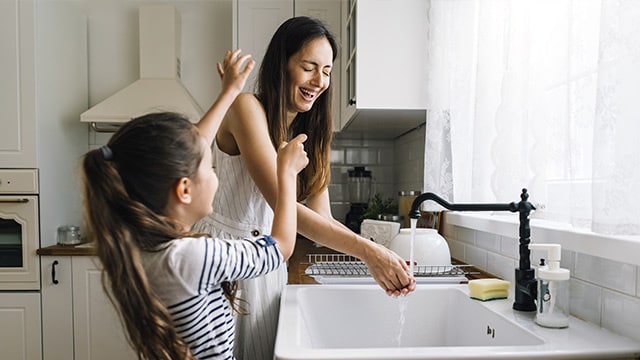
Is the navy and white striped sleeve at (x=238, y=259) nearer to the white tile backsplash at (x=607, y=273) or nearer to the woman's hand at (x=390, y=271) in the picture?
the woman's hand at (x=390, y=271)

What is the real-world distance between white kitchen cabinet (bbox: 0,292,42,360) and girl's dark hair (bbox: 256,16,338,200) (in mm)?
1814

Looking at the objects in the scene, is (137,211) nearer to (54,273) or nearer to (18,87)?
(54,273)

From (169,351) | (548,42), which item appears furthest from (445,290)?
(169,351)

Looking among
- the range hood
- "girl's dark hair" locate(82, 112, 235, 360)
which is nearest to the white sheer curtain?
"girl's dark hair" locate(82, 112, 235, 360)

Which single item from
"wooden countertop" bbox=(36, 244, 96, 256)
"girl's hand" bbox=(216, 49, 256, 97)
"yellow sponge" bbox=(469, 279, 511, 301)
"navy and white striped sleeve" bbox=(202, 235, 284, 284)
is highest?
"girl's hand" bbox=(216, 49, 256, 97)

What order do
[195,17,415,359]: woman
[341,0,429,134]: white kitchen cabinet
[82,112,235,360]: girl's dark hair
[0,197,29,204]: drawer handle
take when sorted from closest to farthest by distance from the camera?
[82,112,235,360]: girl's dark hair → [195,17,415,359]: woman → [341,0,429,134]: white kitchen cabinet → [0,197,29,204]: drawer handle

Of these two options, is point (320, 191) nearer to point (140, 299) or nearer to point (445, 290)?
point (445, 290)

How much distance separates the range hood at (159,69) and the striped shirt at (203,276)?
6.63 ft

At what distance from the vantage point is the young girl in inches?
31.3

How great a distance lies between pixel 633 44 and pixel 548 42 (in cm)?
38

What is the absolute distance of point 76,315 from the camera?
2.58 m

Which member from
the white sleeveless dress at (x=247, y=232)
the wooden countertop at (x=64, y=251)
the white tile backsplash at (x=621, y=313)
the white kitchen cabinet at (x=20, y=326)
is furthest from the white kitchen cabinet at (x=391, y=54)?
the white kitchen cabinet at (x=20, y=326)

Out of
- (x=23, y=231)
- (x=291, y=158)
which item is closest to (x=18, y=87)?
(x=23, y=231)

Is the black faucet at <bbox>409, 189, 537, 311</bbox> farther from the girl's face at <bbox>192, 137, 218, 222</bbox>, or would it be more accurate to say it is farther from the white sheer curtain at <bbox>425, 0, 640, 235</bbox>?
the girl's face at <bbox>192, 137, 218, 222</bbox>
